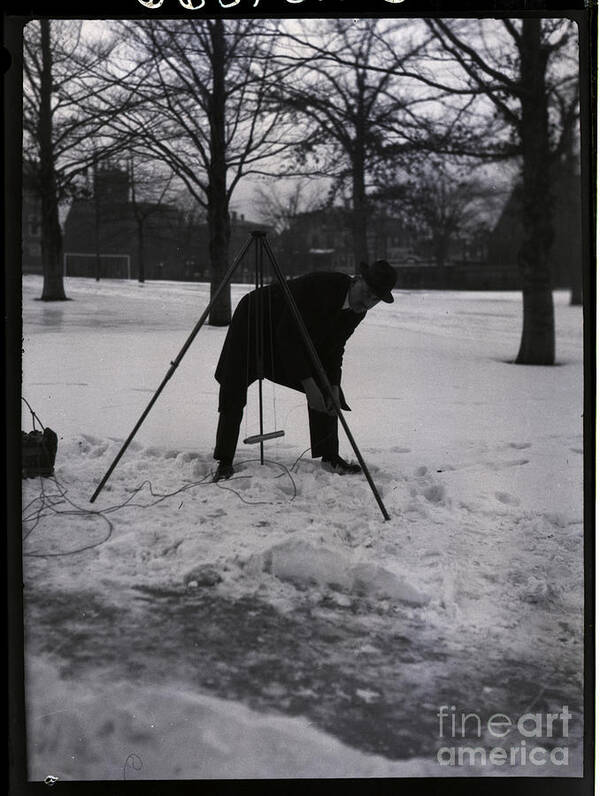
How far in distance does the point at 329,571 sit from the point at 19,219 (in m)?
2.07

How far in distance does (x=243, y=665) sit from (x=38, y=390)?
1526 millimetres

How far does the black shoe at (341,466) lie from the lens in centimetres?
334

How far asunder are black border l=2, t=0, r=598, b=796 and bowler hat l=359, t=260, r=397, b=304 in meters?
0.87

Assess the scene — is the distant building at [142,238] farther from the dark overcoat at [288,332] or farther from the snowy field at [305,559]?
the dark overcoat at [288,332]

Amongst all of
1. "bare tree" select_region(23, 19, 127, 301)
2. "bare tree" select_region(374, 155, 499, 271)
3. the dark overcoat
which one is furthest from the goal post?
"bare tree" select_region(374, 155, 499, 271)

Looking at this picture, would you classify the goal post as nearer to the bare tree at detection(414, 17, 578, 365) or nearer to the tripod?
the tripod

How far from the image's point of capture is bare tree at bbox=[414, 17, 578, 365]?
3080 mm

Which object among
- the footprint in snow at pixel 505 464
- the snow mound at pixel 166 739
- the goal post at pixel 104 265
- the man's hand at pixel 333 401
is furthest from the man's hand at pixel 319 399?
the snow mound at pixel 166 739

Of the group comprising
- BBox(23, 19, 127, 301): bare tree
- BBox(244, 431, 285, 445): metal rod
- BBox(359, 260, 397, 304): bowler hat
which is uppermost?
BBox(23, 19, 127, 301): bare tree

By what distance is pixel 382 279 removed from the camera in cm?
339

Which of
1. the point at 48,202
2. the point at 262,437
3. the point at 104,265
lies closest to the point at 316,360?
the point at 262,437

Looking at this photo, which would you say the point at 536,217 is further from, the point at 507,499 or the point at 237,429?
the point at 237,429

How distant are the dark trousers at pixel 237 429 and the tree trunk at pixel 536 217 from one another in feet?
3.20

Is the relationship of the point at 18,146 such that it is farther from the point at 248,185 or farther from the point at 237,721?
the point at 237,721
